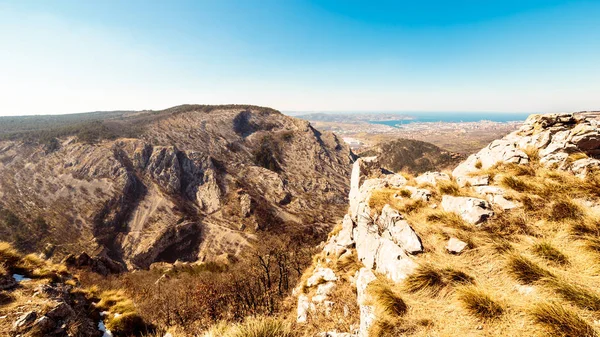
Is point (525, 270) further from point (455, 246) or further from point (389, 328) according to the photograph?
point (389, 328)

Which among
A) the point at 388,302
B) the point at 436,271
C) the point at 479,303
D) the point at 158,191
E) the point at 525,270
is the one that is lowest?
the point at 158,191

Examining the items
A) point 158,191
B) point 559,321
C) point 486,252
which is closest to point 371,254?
point 486,252

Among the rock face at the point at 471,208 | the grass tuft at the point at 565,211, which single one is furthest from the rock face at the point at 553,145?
the rock face at the point at 471,208

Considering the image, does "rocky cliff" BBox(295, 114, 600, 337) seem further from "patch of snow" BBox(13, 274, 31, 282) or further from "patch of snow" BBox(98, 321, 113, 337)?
"patch of snow" BBox(13, 274, 31, 282)

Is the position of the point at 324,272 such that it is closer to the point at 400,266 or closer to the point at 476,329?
the point at 400,266

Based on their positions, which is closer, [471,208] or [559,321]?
[559,321]

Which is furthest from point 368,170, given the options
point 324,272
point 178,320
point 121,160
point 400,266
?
point 121,160

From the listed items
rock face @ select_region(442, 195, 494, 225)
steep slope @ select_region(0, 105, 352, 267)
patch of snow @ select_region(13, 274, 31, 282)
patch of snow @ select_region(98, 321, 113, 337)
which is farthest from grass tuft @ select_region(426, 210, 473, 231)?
steep slope @ select_region(0, 105, 352, 267)
